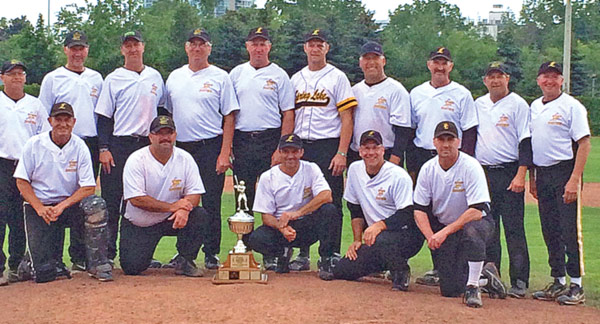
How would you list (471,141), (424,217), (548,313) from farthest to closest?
(471,141) < (424,217) < (548,313)

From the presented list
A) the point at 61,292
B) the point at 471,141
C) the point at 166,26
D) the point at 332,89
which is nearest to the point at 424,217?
the point at 471,141

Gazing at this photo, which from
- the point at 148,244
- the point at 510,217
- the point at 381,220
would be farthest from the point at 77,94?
the point at 510,217

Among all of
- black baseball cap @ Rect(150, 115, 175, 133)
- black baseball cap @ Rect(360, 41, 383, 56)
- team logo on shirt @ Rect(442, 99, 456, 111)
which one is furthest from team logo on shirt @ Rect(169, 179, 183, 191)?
team logo on shirt @ Rect(442, 99, 456, 111)

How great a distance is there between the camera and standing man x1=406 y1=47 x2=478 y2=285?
789 cm

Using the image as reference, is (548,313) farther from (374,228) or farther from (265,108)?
(265,108)

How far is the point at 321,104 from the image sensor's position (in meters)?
8.14

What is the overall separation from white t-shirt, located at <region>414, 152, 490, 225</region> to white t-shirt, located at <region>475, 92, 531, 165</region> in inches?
20.0

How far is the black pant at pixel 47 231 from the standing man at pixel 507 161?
3.79 m

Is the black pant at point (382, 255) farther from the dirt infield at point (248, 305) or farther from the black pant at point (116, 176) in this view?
the black pant at point (116, 176)

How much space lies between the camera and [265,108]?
27.0 ft

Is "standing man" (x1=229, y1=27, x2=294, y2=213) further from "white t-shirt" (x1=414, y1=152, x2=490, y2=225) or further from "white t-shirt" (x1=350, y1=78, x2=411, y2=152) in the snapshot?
"white t-shirt" (x1=414, y1=152, x2=490, y2=225)

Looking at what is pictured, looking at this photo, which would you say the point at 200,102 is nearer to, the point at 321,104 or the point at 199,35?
the point at 199,35

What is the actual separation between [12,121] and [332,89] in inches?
119

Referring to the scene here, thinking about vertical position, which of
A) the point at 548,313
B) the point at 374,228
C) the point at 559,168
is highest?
the point at 559,168
